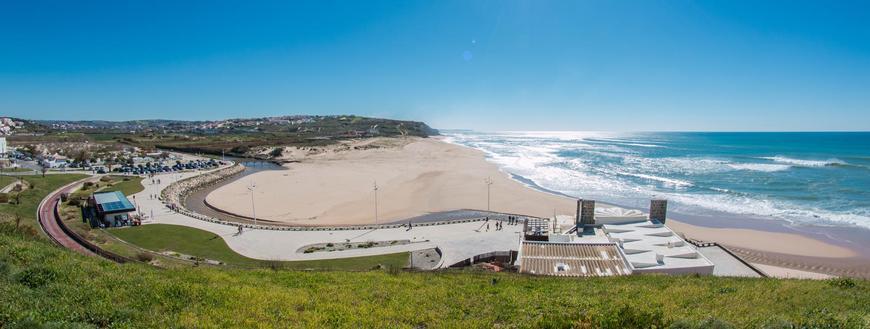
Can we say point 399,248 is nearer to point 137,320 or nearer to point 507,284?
point 507,284

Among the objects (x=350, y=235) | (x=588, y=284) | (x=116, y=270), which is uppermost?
(x=116, y=270)

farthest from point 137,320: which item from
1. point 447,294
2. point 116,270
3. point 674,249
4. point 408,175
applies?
point 408,175

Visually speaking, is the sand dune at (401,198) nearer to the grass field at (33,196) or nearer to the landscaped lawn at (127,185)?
the landscaped lawn at (127,185)

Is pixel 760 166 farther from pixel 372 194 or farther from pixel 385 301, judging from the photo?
pixel 385 301

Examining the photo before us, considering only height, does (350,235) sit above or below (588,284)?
below

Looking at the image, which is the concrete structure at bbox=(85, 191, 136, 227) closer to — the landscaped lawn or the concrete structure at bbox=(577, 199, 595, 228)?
the landscaped lawn

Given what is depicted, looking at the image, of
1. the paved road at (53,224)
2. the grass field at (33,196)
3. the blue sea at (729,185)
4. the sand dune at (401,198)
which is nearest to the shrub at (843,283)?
the sand dune at (401,198)
